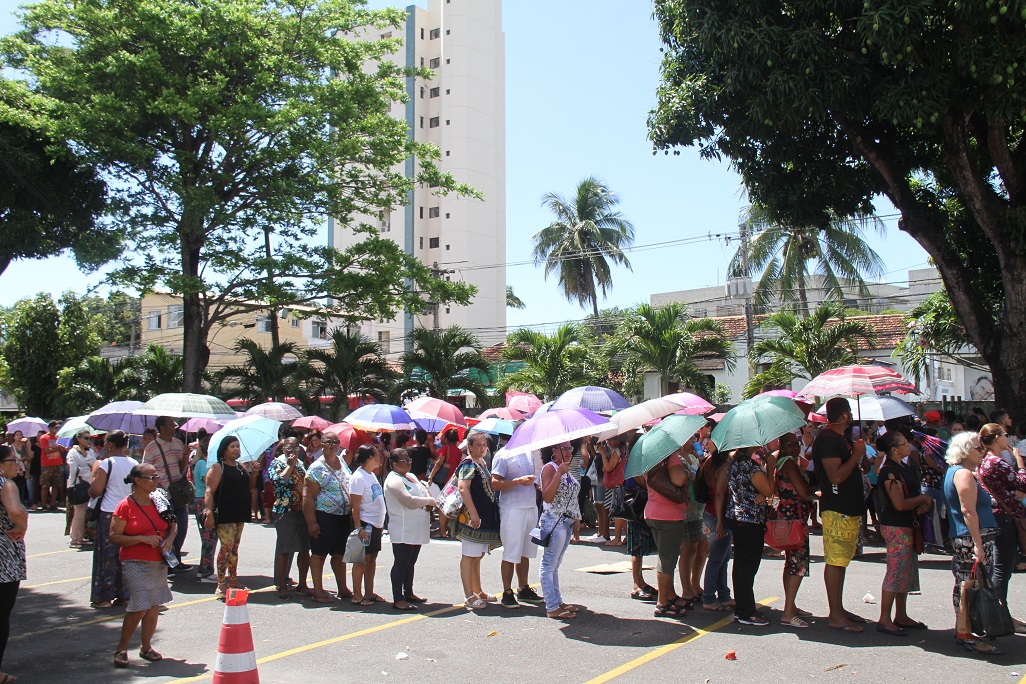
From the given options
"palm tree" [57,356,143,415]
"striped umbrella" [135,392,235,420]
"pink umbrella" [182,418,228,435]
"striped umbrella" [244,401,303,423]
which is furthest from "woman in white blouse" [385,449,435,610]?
"palm tree" [57,356,143,415]

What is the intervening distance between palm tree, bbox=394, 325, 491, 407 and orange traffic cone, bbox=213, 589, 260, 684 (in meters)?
19.7

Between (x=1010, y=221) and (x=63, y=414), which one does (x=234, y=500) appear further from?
(x=63, y=414)

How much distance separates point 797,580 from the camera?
8.09 meters

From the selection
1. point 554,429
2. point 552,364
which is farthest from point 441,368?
point 554,429

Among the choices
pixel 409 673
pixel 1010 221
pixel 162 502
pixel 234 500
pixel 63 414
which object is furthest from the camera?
pixel 63 414

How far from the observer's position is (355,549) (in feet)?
30.7

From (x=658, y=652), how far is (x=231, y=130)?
2157 centimetres

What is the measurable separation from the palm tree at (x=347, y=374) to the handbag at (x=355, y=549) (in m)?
16.9

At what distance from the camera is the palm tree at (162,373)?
28.1 metres

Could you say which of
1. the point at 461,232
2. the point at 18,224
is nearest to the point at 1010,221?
the point at 18,224

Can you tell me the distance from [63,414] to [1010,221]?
28.7 m

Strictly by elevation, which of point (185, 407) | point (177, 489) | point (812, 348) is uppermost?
point (812, 348)

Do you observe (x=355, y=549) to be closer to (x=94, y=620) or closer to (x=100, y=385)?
(x=94, y=620)

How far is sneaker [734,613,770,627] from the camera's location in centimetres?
Answer: 815
